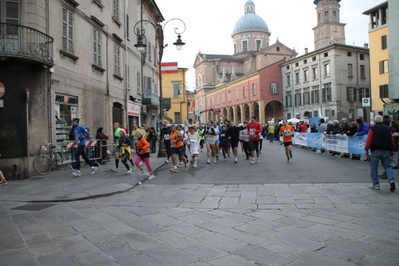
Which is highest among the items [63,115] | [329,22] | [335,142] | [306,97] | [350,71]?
[329,22]

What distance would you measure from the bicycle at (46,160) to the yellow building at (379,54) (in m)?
36.2

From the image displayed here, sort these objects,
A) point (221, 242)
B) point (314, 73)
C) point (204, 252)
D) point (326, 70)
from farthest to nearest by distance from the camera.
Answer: point (314, 73) → point (326, 70) → point (221, 242) → point (204, 252)

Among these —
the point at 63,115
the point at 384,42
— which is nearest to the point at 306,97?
the point at 384,42

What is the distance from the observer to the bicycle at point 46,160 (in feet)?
34.4

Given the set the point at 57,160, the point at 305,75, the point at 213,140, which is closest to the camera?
the point at 57,160

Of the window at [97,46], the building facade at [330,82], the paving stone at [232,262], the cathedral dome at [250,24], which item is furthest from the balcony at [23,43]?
the cathedral dome at [250,24]

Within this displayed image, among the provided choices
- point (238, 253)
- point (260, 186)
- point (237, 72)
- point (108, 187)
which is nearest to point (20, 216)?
point (108, 187)

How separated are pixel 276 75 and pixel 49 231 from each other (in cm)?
5571

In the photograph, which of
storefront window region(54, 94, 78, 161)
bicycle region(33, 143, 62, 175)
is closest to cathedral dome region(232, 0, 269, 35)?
storefront window region(54, 94, 78, 161)

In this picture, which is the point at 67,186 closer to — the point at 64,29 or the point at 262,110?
the point at 64,29

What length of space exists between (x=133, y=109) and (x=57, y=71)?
9.11 meters

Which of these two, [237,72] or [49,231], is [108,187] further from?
[237,72]

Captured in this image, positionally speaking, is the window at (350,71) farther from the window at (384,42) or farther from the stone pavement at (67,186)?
the stone pavement at (67,186)

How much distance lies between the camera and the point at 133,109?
2075 cm
